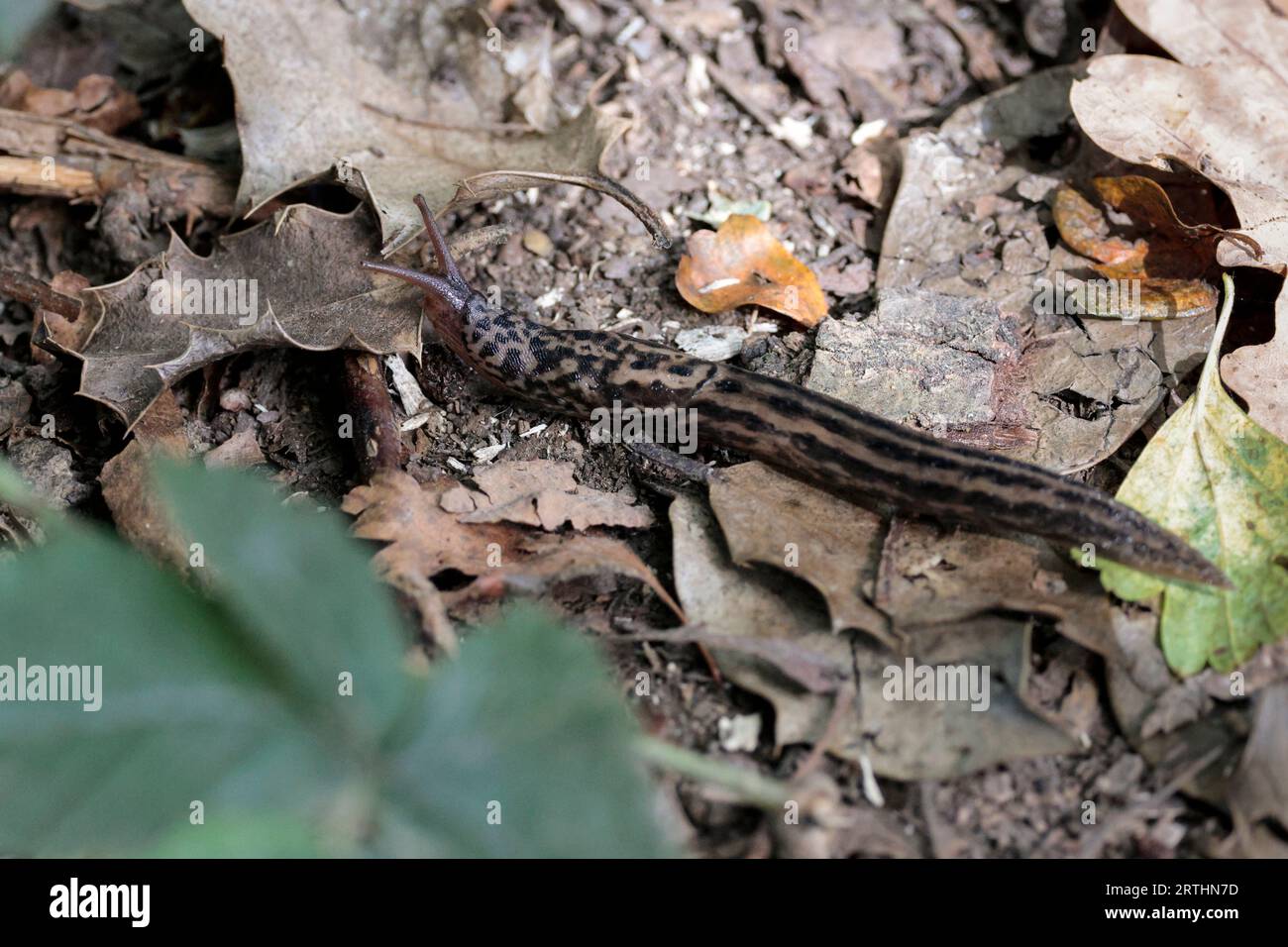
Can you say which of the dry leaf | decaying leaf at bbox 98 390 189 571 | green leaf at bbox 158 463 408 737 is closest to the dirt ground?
the dry leaf

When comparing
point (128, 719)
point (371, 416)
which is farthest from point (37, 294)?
point (128, 719)

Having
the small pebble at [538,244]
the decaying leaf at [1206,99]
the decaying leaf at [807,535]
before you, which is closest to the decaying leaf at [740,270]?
the small pebble at [538,244]

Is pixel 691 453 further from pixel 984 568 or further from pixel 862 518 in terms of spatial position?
pixel 984 568

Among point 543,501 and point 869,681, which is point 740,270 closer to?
point 543,501

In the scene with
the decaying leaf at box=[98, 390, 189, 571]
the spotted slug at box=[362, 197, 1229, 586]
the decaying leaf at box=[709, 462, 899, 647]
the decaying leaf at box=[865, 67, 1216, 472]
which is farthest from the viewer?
the decaying leaf at box=[865, 67, 1216, 472]

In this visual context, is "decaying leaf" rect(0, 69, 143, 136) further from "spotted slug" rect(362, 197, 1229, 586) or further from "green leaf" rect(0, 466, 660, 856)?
"green leaf" rect(0, 466, 660, 856)

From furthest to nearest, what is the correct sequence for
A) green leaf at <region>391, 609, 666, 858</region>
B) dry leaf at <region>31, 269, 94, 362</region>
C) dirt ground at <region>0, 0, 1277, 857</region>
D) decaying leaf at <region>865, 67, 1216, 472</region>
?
dry leaf at <region>31, 269, 94, 362</region>
decaying leaf at <region>865, 67, 1216, 472</region>
dirt ground at <region>0, 0, 1277, 857</region>
green leaf at <region>391, 609, 666, 858</region>

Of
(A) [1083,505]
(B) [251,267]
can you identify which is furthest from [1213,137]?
(B) [251,267]
